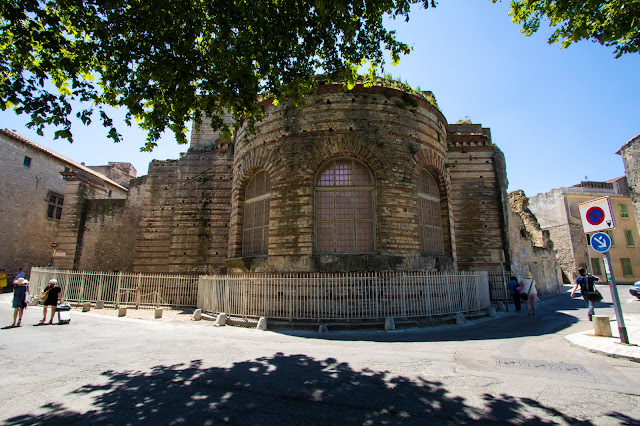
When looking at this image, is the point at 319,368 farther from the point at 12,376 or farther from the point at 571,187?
the point at 571,187

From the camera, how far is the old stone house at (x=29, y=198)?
67.8 ft

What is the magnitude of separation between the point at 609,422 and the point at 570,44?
892 cm

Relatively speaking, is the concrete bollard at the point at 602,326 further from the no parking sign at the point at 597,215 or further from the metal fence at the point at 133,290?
the metal fence at the point at 133,290

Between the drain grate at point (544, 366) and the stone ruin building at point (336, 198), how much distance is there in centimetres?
430

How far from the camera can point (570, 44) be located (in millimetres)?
8383

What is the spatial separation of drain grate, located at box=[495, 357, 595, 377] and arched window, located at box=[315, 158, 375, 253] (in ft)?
16.4

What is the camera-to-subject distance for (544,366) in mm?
5191

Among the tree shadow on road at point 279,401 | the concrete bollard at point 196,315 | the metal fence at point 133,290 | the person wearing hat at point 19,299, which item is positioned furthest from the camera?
the metal fence at point 133,290

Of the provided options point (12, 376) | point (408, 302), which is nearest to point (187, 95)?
point (12, 376)

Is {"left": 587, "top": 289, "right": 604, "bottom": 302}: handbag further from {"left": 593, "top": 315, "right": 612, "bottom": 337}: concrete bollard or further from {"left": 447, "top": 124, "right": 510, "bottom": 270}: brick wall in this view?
{"left": 447, "top": 124, "right": 510, "bottom": 270}: brick wall

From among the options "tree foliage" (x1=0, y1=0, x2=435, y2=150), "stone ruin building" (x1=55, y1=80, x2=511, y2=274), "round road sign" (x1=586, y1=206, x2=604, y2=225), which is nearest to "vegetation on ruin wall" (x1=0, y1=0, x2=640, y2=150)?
"tree foliage" (x1=0, y1=0, x2=435, y2=150)

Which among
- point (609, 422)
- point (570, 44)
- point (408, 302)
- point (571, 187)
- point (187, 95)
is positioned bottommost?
point (609, 422)

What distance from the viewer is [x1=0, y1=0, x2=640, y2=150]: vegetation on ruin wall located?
567cm

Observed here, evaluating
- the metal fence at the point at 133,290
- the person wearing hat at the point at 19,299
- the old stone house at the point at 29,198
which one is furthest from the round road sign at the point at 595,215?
the old stone house at the point at 29,198
